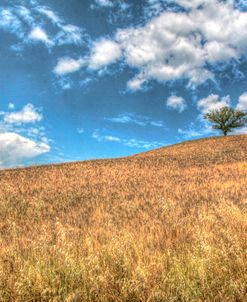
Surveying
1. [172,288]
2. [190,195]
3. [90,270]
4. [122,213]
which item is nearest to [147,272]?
[172,288]

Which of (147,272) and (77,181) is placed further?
(77,181)

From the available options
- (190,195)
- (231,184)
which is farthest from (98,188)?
(231,184)

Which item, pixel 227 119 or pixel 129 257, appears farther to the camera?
pixel 227 119

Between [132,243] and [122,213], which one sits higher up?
[122,213]

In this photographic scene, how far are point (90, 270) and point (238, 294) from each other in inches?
76.1

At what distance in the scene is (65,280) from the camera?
4121mm

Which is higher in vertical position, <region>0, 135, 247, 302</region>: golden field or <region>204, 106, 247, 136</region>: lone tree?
<region>204, 106, 247, 136</region>: lone tree

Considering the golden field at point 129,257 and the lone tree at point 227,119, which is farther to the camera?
the lone tree at point 227,119

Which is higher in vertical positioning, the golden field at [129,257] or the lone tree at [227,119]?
the lone tree at [227,119]

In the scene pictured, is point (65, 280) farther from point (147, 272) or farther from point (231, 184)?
point (231, 184)

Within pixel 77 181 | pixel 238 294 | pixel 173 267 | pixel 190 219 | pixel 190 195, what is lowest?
pixel 238 294

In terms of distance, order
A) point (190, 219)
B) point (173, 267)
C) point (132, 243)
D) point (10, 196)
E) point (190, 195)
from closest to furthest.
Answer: point (173, 267) < point (132, 243) < point (190, 219) < point (190, 195) < point (10, 196)

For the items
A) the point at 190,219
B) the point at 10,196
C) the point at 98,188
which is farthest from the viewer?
the point at 98,188

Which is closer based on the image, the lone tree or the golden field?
the golden field
